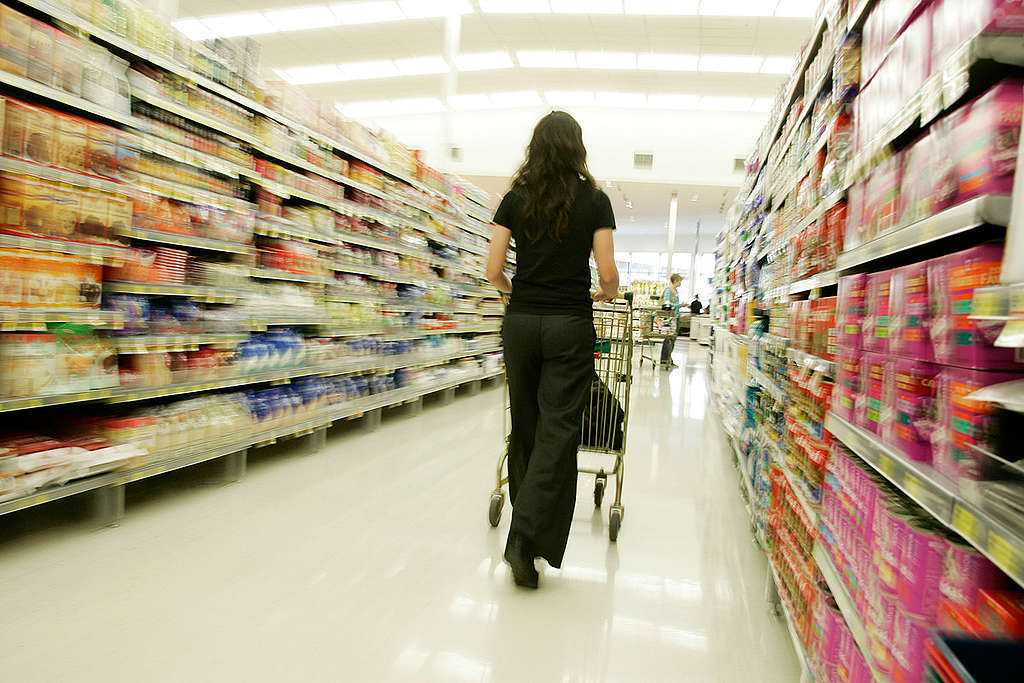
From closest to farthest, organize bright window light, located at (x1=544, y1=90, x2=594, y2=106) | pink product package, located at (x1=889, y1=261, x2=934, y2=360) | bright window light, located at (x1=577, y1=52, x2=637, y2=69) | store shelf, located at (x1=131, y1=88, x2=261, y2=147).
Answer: pink product package, located at (x1=889, y1=261, x2=934, y2=360)
store shelf, located at (x1=131, y1=88, x2=261, y2=147)
bright window light, located at (x1=577, y1=52, x2=637, y2=69)
bright window light, located at (x1=544, y1=90, x2=594, y2=106)

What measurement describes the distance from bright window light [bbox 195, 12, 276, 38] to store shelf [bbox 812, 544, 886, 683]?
11782mm

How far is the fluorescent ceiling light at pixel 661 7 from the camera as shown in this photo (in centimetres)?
895

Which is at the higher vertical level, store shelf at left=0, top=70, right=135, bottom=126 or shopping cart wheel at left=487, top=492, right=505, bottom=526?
store shelf at left=0, top=70, right=135, bottom=126

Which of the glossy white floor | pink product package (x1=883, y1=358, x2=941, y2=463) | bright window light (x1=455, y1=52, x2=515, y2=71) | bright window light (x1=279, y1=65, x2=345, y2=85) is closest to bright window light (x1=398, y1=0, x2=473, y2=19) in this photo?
bright window light (x1=455, y1=52, x2=515, y2=71)

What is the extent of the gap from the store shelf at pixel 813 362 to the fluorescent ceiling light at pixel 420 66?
447 inches

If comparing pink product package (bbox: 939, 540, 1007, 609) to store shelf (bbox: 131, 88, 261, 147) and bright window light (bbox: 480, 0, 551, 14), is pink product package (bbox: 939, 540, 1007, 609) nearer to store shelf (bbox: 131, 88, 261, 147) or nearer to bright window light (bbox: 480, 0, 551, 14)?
store shelf (bbox: 131, 88, 261, 147)

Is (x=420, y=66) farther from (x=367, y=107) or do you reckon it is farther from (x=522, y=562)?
(x=522, y=562)

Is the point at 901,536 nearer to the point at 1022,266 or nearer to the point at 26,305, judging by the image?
the point at 1022,266

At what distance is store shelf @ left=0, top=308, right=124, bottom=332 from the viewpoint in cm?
195

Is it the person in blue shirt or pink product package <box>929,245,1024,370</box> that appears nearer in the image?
pink product package <box>929,245,1024,370</box>

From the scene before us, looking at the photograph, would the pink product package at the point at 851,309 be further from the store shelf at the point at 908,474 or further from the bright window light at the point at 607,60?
the bright window light at the point at 607,60

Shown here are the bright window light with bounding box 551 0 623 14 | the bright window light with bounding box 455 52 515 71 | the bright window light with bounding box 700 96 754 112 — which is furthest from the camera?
the bright window light with bounding box 700 96 754 112

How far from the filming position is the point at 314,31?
34.4ft

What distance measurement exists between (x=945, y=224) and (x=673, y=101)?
46.8 ft
